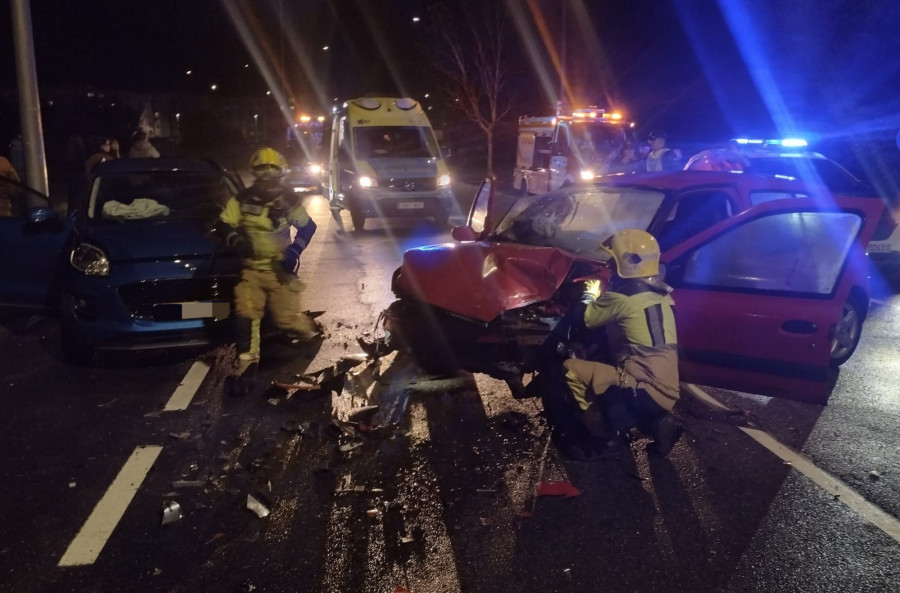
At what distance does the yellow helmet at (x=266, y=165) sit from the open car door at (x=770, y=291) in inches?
119

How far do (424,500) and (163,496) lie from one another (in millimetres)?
1394

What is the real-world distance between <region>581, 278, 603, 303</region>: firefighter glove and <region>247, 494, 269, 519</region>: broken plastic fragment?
2125 millimetres

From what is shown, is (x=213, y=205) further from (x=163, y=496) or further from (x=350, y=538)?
(x=350, y=538)

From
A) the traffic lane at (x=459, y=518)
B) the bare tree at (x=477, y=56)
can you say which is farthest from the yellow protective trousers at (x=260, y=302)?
the bare tree at (x=477, y=56)

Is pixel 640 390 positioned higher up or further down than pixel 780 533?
higher up

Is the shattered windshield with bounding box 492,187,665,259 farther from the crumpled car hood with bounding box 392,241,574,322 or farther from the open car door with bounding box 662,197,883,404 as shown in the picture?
the open car door with bounding box 662,197,883,404

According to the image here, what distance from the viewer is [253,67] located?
222 ft

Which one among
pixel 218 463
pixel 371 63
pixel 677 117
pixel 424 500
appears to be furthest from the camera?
pixel 371 63

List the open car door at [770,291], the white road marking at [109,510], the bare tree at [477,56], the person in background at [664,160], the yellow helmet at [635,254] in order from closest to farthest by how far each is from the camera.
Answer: the white road marking at [109,510]
the yellow helmet at [635,254]
the open car door at [770,291]
the person in background at [664,160]
the bare tree at [477,56]

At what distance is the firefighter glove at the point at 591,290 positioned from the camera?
14.9 feet

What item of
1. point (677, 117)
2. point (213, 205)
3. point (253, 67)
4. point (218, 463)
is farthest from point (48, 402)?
point (253, 67)

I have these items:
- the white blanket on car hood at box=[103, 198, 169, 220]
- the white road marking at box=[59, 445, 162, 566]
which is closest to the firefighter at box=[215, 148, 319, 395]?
the white road marking at box=[59, 445, 162, 566]

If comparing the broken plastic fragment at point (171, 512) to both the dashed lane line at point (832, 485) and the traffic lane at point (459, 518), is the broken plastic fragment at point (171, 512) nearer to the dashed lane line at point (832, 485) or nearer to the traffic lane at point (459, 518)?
the traffic lane at point (459, 518)

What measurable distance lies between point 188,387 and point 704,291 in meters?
3.78
